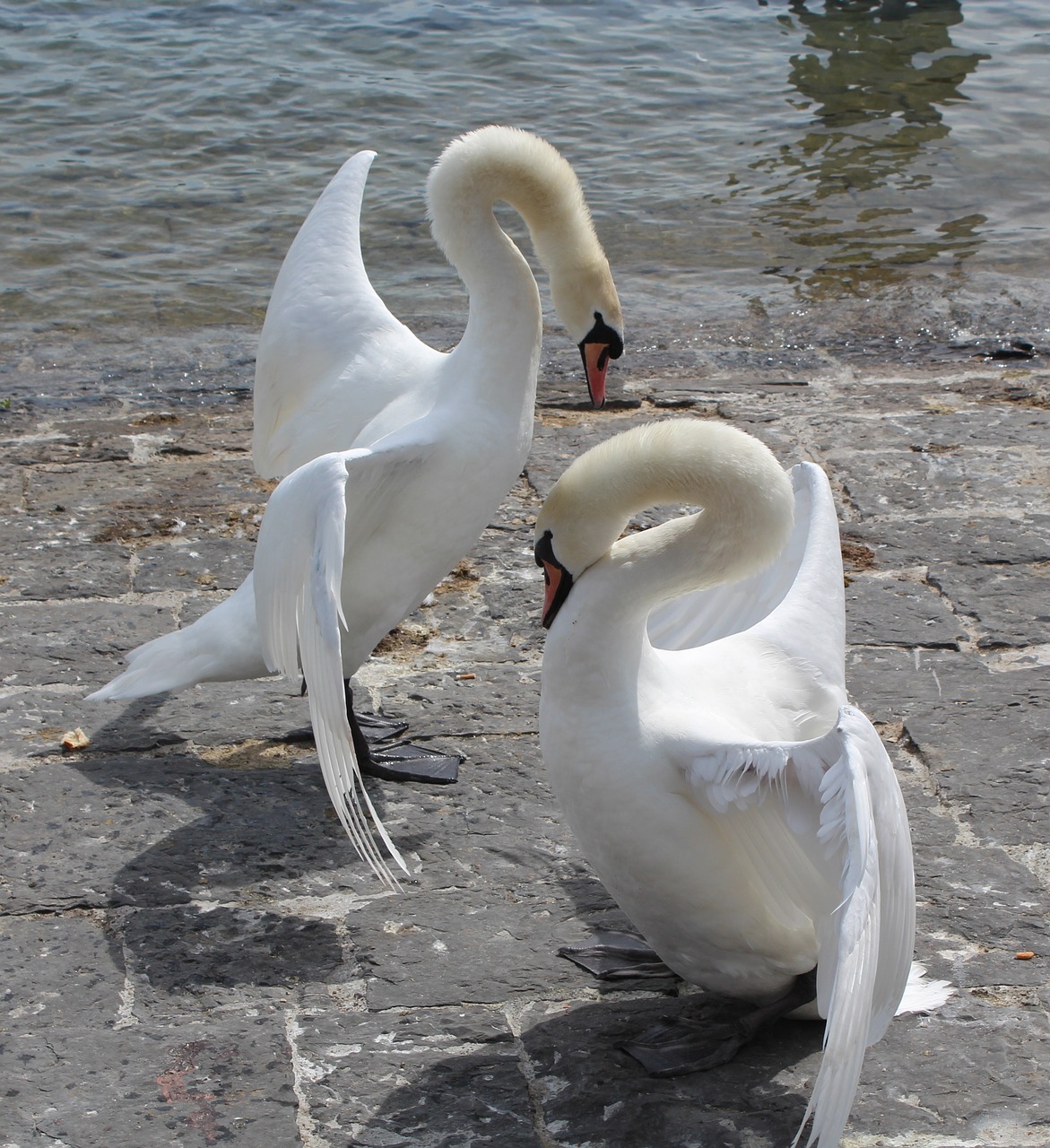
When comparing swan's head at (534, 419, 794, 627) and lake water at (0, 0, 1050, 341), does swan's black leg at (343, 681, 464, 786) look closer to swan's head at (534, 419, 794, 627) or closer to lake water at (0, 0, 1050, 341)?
swan's head at (534, 419, 794, 627)

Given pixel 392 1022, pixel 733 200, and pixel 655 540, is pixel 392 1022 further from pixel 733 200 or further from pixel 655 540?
pixel 733 200

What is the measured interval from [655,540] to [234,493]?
9.42ft

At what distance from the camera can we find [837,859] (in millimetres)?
2217

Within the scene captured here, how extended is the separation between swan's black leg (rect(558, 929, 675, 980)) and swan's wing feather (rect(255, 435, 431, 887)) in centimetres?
41

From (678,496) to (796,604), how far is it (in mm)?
547

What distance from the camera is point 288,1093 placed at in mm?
2504

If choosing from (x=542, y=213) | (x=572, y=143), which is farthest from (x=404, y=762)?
(x=572, y=143)

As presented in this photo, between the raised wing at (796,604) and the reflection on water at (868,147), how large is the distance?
5.51m

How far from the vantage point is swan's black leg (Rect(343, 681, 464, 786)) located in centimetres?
361

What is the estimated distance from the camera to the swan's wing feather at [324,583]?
9.27 feet

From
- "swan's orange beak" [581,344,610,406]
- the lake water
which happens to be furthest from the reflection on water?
"swan's orange beak" [581,344,610,406]

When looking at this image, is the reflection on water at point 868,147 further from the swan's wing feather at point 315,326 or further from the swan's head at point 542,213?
the swan's head at point 542,213

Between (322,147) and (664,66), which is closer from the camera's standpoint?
(322,147)

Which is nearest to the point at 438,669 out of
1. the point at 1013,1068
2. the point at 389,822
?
the point at 389,822
